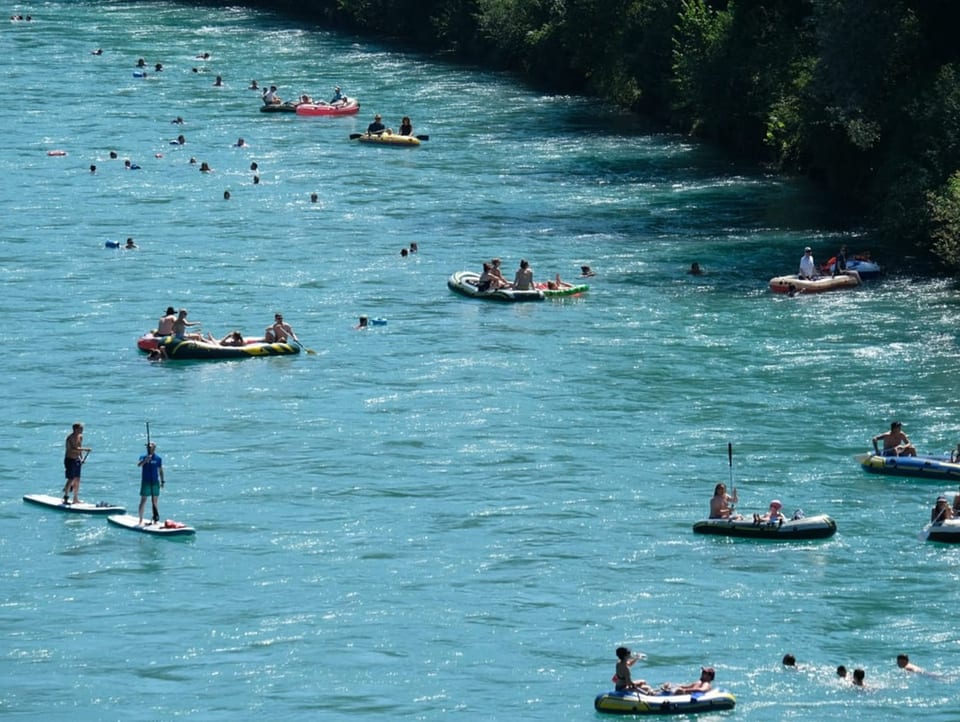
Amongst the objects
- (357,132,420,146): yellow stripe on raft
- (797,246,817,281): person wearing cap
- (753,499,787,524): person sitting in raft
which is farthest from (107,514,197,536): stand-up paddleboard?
(357,132,420,146): yellow stripe on raft

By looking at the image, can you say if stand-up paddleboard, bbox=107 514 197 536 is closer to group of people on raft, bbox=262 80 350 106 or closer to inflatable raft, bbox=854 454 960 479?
inflatable raft, bbox=854 454 960 479

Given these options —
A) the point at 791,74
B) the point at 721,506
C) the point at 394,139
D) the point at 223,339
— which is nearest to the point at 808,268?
the point at 223,339

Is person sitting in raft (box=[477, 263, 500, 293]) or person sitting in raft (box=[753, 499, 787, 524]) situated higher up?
person sitting in raft (box=[477, 263, 500, 293])

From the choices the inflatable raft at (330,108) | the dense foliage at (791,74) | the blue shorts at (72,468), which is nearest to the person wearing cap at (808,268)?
the dense foliage at (791,74)

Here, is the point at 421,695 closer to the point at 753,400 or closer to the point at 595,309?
the point at 753,400

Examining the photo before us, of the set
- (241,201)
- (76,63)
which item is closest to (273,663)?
(241,201)

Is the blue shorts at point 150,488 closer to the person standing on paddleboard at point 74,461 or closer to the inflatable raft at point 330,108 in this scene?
the person standing on paddleboard at point 74,461

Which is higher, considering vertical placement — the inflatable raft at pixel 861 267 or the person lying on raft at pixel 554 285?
the inflatable raft at pixel 861 267

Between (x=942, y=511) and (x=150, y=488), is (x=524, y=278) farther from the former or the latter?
(x=942, y=511)
